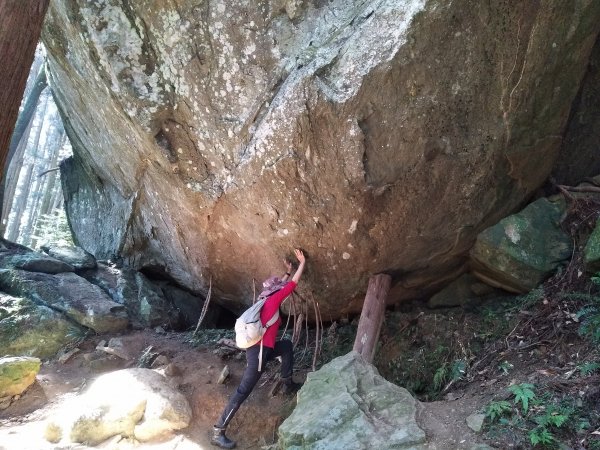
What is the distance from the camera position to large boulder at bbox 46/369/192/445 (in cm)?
568

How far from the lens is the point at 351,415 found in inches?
173

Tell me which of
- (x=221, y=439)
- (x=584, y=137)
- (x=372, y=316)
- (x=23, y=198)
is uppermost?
(x=23, y=198)

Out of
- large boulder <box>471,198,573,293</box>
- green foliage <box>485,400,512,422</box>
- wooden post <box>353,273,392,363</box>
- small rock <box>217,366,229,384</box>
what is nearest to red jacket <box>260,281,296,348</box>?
wooden post <box>353,273,392,363</box>

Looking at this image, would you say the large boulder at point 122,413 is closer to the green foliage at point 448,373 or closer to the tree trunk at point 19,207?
the green foliage at point 448,373

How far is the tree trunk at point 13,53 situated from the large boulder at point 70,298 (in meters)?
5.68

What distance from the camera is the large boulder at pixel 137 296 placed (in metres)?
8.99

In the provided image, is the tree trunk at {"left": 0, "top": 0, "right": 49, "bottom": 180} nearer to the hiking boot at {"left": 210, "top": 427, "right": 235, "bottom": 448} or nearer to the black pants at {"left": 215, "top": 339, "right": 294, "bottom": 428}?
the black pants at {"left": 215, "top": 339, "right": 294, "bottom": 428}

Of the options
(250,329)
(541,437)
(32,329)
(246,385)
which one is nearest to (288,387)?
(246,385)

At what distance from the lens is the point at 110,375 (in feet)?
21.3

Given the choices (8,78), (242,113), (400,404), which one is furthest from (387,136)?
(8,78)

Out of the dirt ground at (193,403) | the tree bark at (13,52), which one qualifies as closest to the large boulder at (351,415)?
the dirt ground at (193,403)

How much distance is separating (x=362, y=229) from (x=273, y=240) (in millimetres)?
1423

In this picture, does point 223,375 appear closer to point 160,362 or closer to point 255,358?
point 160,362

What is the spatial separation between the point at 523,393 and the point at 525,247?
2564 mm
